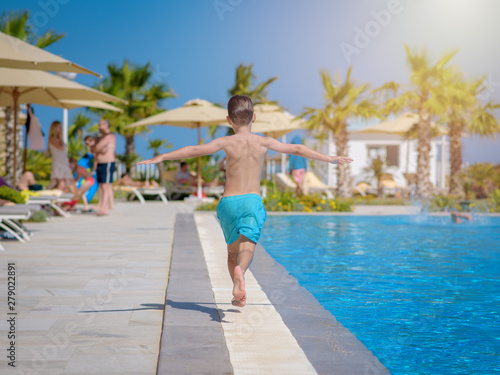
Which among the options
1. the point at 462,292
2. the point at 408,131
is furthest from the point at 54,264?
the point at 408,131

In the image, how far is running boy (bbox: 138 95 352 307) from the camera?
408 cm

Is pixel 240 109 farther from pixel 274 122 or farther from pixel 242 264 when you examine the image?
pixel 274 122

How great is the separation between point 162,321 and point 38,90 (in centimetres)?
1057

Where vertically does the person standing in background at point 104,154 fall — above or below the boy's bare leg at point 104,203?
above

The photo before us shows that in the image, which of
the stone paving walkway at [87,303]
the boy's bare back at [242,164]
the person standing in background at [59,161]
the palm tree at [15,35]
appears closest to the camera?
the stone paving walkway at [87,303]

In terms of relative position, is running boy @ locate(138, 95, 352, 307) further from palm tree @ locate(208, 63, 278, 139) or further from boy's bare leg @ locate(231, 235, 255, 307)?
palm tree @ locate(208, 63, 278, 139)

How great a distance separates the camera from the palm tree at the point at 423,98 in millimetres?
22359

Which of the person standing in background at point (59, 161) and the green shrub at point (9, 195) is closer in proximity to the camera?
the green shrub at point (9, 195)

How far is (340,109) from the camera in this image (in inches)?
885

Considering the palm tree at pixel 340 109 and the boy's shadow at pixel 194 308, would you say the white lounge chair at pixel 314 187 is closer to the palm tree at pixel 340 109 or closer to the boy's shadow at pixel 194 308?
the palm tree at pixel 340 109

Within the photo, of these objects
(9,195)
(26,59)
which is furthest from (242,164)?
(9,195)

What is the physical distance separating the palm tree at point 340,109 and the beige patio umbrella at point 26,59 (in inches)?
560

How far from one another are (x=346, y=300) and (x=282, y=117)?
1789 centimetres

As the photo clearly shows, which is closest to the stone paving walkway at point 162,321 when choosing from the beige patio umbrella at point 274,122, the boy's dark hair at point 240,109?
the boy's dark hair at point 240,109
